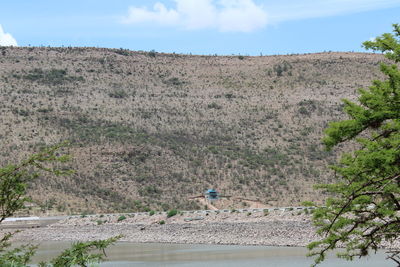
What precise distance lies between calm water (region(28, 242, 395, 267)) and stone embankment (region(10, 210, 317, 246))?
1702 mm

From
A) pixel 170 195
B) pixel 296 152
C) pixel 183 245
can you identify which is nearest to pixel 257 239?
pixel 183 245

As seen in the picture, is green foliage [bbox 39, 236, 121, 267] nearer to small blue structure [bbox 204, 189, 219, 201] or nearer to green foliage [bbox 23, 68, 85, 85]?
small blue structure [bbox 204, 189, 219, 201]

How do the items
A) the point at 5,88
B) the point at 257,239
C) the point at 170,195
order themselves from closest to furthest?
the point at 257,239 < the point at 170,195 < the point at 5,88

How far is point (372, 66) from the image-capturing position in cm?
10531

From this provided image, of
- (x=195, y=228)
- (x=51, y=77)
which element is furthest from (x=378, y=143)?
(x=51, y=77)

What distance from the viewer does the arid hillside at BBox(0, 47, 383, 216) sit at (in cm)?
6869

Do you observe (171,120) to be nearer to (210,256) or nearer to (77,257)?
(210,256)

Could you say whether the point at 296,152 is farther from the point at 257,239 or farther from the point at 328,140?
the point at 328,140

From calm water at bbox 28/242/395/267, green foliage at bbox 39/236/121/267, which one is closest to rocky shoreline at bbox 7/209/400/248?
calm water at bbox 28/242/395/267

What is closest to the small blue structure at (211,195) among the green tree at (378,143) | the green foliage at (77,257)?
the green tree at (378,143)

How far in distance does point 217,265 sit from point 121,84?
7034 cm

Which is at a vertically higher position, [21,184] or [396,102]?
[396,102]

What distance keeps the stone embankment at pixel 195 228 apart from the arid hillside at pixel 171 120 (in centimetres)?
487

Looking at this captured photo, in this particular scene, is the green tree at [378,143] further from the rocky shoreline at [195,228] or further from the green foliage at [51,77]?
the green foliage at [51,77]
